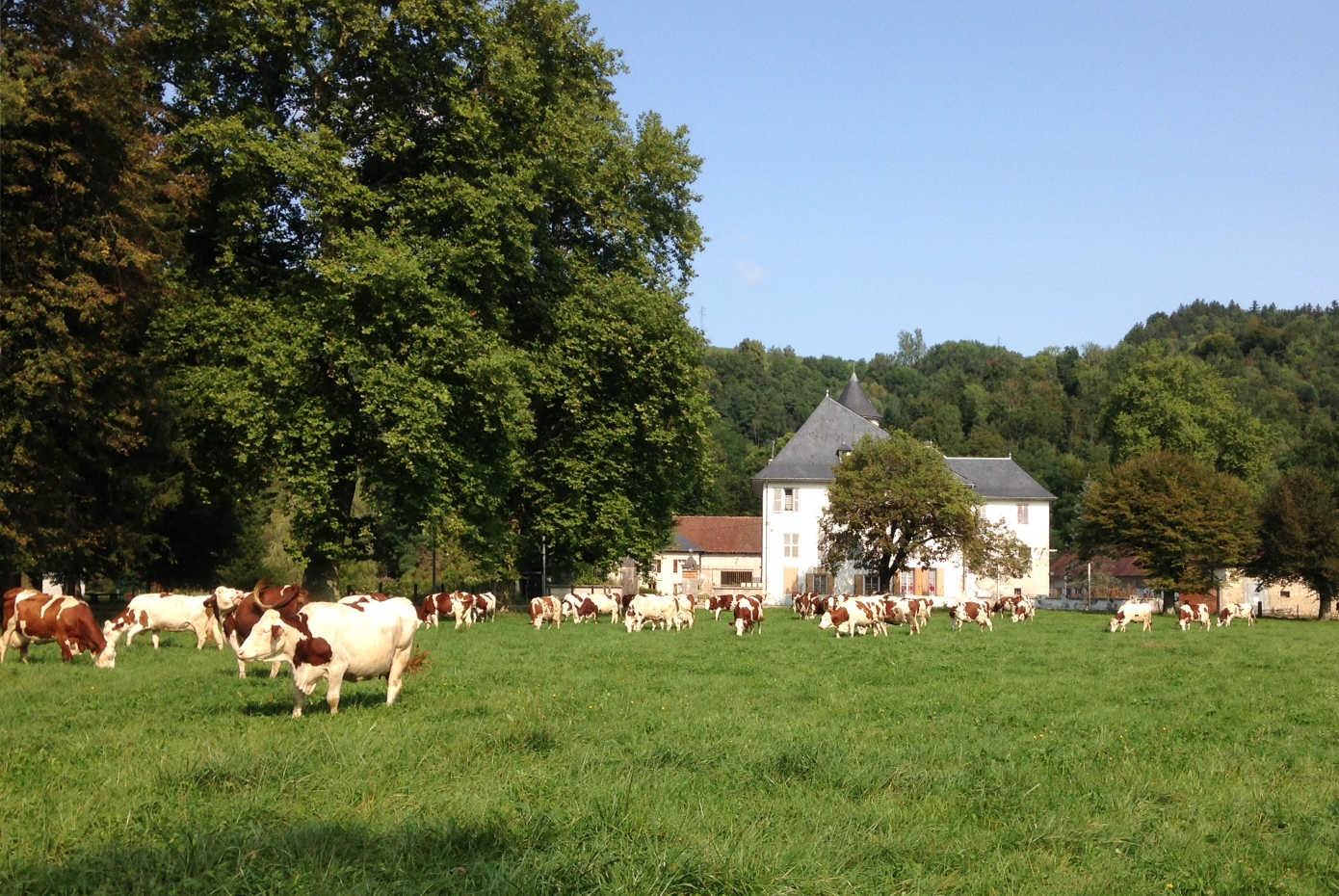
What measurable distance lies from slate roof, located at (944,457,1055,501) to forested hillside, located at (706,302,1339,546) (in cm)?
756

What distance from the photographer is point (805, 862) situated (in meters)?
6.57

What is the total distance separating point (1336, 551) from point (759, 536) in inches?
1505

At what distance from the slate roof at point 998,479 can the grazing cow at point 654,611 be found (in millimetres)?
44981

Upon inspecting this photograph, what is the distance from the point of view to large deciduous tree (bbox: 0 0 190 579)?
2155 cm

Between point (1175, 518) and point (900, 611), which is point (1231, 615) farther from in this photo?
point (900, 611)

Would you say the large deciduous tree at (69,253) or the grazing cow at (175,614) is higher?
the large deciduous tree at (69,253)

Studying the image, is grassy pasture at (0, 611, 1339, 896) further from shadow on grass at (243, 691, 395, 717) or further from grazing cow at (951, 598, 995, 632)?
grazing cow at (951, 598, 995, 632)

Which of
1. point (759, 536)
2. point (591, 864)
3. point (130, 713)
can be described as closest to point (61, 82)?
point (130, 713)

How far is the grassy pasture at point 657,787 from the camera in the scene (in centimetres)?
636

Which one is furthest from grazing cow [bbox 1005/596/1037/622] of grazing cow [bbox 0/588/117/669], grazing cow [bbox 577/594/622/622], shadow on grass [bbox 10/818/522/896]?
shadow on grass [bbox 10/818/522/896]

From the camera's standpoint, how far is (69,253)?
22406mm

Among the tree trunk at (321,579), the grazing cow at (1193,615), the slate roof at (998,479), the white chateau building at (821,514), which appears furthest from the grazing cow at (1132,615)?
the slate roof at (998,479)

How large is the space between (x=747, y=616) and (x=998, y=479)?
50.4 meters

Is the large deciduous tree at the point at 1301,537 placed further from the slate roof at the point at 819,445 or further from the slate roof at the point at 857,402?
the slate roof at the point at 857,402
